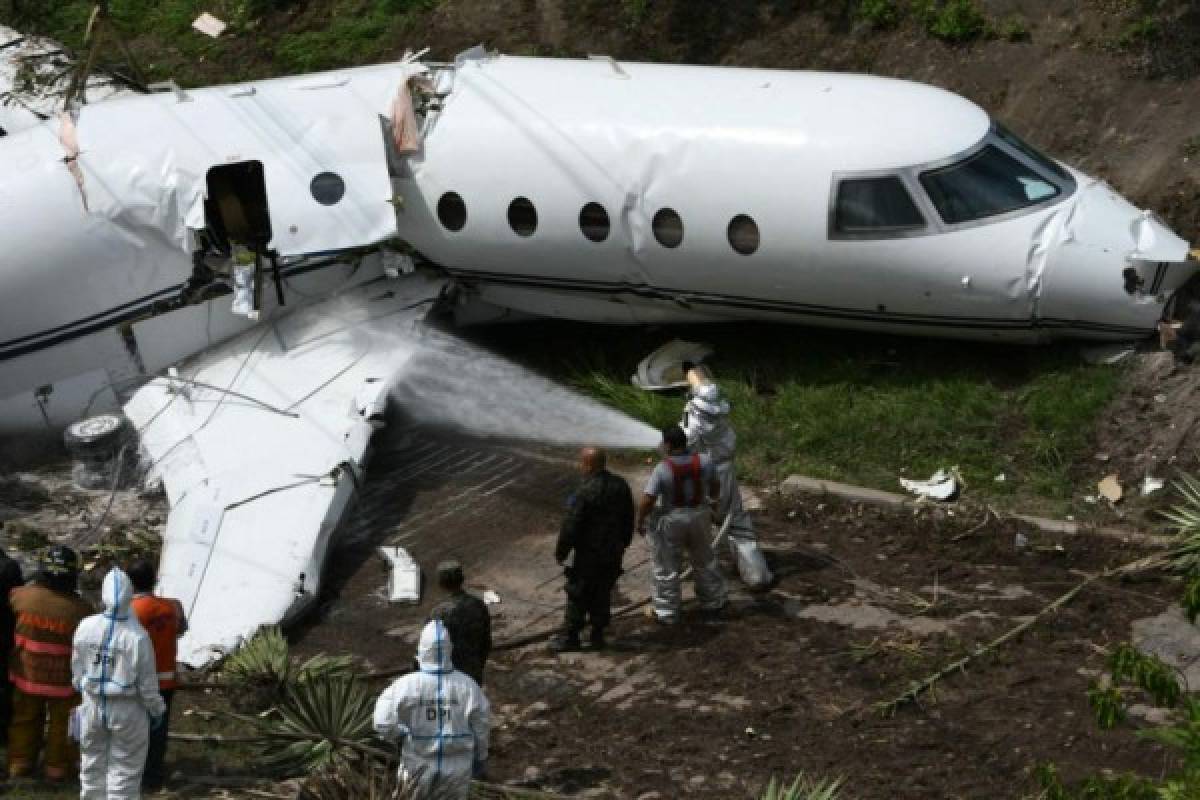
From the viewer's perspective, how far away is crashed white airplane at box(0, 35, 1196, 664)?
19.0m

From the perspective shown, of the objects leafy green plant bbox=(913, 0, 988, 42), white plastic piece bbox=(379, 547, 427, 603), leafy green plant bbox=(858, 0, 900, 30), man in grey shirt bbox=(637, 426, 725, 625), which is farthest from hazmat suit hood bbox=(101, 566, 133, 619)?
leafy green plant bbox=(858, 0, 900, 30)

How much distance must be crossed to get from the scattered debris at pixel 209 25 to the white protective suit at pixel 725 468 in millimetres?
15206

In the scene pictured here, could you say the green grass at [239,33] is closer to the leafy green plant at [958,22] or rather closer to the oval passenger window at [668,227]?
the leafy green plant at [958,22]

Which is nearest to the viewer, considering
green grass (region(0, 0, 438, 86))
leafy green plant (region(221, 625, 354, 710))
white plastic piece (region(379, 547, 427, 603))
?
leafy green plant (region(221, 625, 354, 710))

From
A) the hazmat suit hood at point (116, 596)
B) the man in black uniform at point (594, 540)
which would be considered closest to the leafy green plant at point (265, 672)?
the hazmat suit hood at point (116, 596)

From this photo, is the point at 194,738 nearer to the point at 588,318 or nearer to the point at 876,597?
the point at 876,597

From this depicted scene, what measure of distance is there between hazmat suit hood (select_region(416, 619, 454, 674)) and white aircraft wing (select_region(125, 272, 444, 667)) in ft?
13.6

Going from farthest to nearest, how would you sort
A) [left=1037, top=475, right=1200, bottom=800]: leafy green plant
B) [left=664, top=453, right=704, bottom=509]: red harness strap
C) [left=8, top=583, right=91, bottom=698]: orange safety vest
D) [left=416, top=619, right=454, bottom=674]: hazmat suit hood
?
[left=664, top=453, right=704, bottom=509]: red harness strap, [left=8, top=583, right=91, bottom=698]: orange safety vest, [left=416, top=619, right=454, bottom=674]: hazmat suit hood, [left=1037, top=475, right=1200, bottom=800]: leafy green plant

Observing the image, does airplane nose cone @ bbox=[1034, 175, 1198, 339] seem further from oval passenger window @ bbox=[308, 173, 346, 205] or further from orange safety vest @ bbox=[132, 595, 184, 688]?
orange safety vest @ bbox=[132, 595, 184, 688]

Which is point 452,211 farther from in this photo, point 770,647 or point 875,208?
point 770,647

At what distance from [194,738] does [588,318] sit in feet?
24.4

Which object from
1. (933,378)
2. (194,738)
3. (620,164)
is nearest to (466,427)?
(620,164)

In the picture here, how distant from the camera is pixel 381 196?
807 inches

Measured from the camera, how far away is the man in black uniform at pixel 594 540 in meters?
15.5
